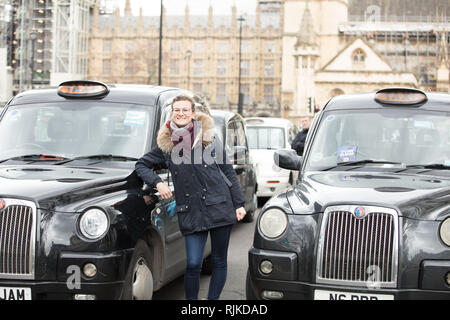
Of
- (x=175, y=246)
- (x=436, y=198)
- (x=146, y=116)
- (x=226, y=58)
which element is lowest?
(x=175, y=246)

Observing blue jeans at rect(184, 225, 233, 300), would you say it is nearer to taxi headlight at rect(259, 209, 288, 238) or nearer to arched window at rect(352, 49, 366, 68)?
taxi headlight at rect(259, 209, 288, 238)

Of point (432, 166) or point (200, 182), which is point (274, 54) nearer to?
point (432, 166)

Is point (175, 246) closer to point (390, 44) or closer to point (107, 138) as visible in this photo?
point (107, 138)

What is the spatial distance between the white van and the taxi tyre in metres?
10.0

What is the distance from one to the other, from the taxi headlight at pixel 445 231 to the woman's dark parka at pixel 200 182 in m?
1.59

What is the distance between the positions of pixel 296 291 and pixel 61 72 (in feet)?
251

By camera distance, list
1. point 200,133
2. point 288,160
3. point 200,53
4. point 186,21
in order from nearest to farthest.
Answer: point 200,133 → point 288,160 → point 200,53 → point 186,21

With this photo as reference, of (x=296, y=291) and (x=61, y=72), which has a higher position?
(x=61, y=72)

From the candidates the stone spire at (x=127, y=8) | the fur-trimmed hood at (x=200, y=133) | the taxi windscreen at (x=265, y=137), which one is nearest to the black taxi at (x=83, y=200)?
the fur-trimmed hood at (x=200, y=133)

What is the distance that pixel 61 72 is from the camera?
77.6 meters

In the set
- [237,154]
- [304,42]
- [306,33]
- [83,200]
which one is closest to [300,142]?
[237,154]

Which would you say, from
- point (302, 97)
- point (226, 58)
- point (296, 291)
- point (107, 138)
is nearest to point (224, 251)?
point (296, 291)

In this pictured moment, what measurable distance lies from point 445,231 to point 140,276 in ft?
7.64

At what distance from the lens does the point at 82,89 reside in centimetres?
631
